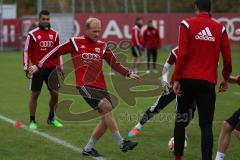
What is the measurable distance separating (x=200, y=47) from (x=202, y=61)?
0.17m

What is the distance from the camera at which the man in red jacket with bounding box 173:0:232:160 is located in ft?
24.1

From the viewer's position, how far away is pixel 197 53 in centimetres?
739

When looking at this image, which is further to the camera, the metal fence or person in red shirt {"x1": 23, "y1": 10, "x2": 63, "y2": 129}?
the metal fence

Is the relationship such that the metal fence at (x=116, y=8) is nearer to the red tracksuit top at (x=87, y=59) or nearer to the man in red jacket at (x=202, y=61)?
the red tracksuit top at (x=87, y=59)

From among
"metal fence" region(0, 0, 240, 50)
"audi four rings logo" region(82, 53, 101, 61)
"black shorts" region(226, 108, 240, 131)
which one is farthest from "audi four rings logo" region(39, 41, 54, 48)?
"metal fence" region(0, 0, 240, 50)

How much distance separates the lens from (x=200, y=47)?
24.2 feet

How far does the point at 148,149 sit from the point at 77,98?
6.70m

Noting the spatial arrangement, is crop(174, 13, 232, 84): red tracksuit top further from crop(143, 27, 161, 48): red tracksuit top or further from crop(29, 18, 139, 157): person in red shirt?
crop(143, 27, 161, 48): red tracksuit top

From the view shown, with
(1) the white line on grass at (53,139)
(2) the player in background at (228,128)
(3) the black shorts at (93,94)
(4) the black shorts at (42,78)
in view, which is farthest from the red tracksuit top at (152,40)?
(2) the player in background at (228,128)

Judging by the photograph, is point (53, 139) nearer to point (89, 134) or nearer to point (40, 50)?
point (89, 134)

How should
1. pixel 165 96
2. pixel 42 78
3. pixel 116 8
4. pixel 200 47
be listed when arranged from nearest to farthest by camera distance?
pixel 200 47, pixel 165 96, pixel 42 78, pixel 116 8

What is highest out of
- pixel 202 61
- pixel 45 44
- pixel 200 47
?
pixel 200 47

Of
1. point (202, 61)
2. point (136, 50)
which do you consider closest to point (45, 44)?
point (202, 61)

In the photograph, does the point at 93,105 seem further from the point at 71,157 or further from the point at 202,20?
the point at 202,20
